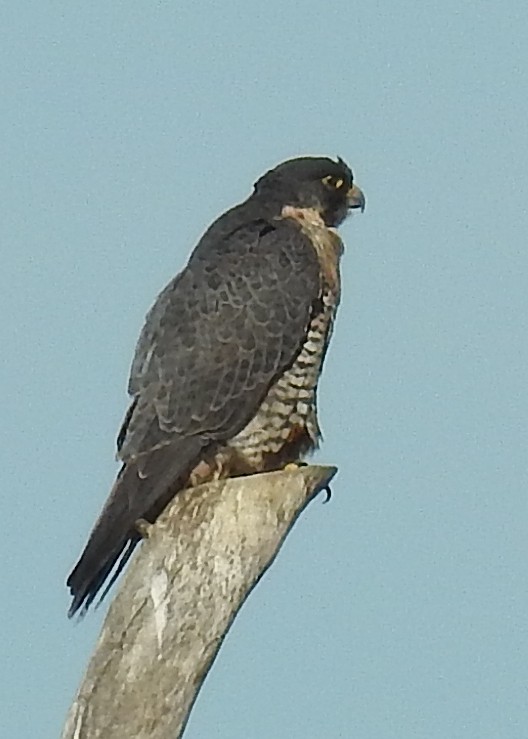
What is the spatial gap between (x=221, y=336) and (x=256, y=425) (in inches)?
14.7

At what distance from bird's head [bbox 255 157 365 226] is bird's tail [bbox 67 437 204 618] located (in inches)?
57.5

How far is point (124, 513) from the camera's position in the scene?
5375 millimetres

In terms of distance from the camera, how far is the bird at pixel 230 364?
5730 mm

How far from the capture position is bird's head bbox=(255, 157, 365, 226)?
21.9 ft

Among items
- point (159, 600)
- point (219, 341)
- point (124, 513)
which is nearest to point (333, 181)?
point (219, 341)

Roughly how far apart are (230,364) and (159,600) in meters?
1.69

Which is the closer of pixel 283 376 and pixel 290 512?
pixel 290 512

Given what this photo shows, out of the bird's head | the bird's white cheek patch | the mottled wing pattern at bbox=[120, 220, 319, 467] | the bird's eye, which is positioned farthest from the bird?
the bird's white cheek patch

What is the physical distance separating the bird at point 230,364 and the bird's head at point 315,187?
0.93ft

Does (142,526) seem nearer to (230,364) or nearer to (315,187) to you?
(230,364)

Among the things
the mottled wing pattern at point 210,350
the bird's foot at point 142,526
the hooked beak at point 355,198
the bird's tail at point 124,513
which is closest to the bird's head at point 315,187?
the hooked beak at point 355,198

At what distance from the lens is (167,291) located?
620 centimetres

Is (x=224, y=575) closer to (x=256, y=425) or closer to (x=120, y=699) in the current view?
(x=120, y=699)

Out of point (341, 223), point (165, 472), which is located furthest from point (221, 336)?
point (341, 223)
